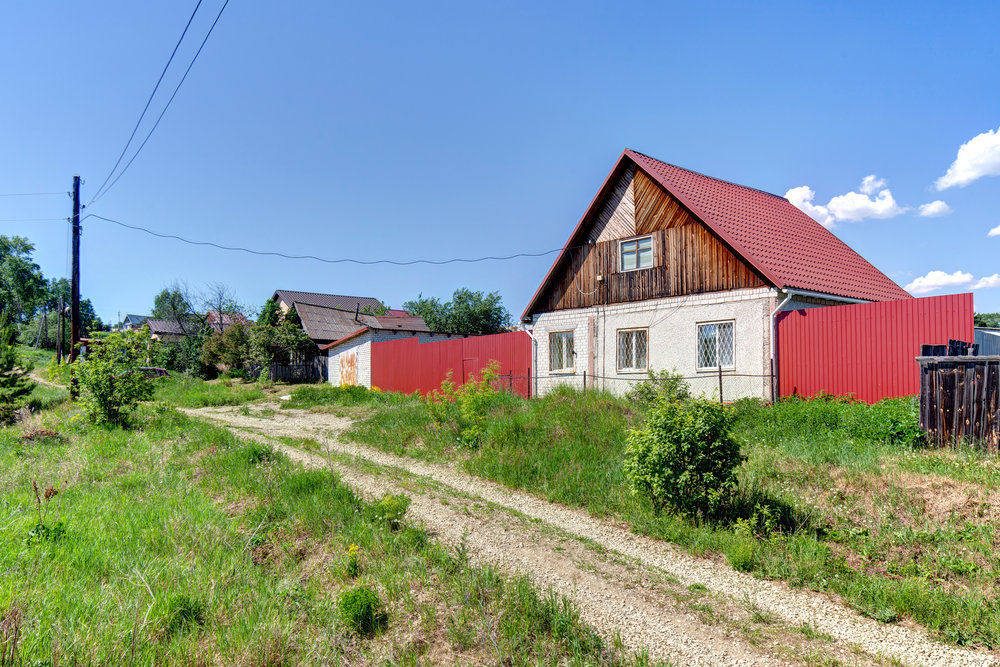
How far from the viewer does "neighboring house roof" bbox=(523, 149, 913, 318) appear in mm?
12932

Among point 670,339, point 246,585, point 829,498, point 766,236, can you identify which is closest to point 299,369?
point 670,339

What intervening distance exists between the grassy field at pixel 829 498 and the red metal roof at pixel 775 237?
410 centimetres

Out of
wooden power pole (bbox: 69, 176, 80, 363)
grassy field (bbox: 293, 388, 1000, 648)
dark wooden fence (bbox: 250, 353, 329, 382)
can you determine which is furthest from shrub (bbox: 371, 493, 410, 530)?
dark wooden fence (bbox: 250, 353, 329, 382)

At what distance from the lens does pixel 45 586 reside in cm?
426

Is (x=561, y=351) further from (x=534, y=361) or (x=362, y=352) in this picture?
(x=362, y=352)

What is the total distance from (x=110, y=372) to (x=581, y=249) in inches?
493

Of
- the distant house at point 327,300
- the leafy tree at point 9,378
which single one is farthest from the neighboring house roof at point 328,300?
the leafy tree at point 9,378

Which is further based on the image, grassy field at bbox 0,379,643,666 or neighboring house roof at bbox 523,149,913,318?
neighboring house roof at bbox 523,149,913,318

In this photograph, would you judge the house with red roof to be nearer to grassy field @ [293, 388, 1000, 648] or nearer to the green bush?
grassy field @ [293, 388, 1000, 648]

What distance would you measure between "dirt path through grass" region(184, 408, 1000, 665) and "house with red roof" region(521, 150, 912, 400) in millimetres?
7199

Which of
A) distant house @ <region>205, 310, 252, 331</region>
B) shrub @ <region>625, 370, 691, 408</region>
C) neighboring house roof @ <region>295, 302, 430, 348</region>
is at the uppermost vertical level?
distant house @ <region>205, 310, 252, 331</region>

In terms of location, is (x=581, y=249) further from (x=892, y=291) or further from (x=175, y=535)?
(x=175, y=535)

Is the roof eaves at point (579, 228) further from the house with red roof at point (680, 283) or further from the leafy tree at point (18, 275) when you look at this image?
the leafy tree at point (18, 275)

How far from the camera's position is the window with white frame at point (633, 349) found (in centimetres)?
1460
